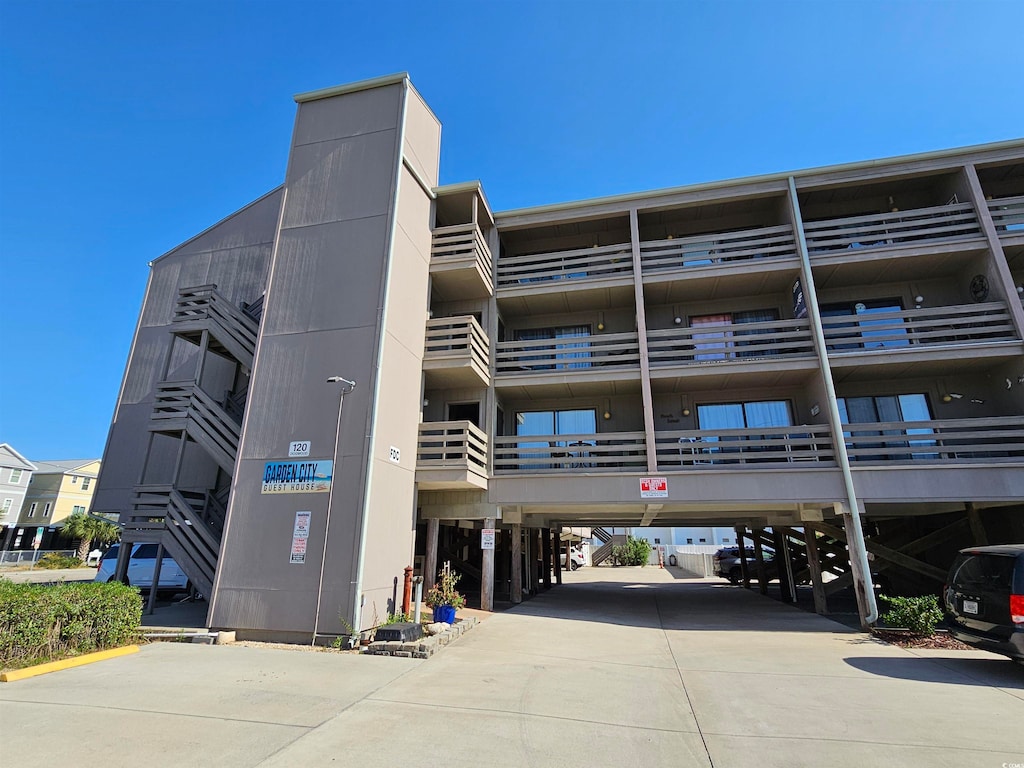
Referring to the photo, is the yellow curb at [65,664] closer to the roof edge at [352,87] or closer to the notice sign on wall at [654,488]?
the notice sign on wall at [654,488]

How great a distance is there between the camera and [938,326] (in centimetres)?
1356

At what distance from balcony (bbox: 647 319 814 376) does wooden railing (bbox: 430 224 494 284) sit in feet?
17.7

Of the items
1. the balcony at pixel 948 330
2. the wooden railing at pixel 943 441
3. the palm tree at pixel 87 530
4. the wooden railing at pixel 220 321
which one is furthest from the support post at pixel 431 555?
the palm tree at pixel 87 530

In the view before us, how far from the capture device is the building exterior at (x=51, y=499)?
43.8 meters

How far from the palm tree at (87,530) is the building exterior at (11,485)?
8512mm

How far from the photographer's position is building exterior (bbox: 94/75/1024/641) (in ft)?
37.0

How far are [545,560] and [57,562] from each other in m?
34.7

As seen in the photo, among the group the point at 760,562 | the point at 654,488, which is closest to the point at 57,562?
the point at 654,488

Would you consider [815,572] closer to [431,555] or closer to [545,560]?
[431,555]

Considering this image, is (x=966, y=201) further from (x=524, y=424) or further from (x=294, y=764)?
(x=294, y=764)

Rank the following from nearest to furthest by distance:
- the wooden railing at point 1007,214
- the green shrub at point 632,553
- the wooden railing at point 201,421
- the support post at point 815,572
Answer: the wooden railing at point 201,421 < the wooden railing at point 1007,214 < the support post at point 815,572 < the green shrub at point 632,553

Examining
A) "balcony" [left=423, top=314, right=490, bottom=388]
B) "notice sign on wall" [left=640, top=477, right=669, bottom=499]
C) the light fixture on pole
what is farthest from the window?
the light fixture on pole

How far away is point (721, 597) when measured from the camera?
18.6m

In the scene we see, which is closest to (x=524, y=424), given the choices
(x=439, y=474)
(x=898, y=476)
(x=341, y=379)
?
(x=439, y=474)
